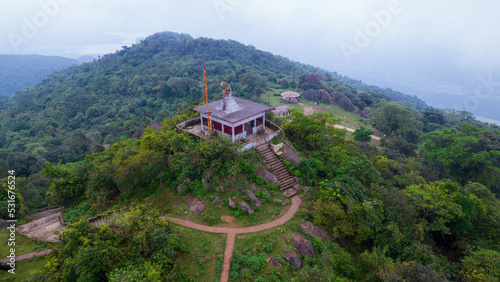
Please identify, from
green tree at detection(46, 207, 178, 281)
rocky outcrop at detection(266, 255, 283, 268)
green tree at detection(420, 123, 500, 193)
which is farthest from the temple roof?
green tree at detection(420, 123, 500, 193)

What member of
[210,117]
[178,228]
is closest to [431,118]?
[210,117]

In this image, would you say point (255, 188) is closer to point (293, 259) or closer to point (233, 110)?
point (293, 259)

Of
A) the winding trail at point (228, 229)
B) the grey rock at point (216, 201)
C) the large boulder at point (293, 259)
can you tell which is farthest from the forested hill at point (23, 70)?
the large boulder at point (293, 259)

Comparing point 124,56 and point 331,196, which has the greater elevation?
point 124,56

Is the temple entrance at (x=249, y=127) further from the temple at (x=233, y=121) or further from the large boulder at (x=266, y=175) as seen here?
the large boulder at (x=266, y=175)

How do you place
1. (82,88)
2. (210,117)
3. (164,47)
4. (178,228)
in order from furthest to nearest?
1. (164,47)
2. (82,88)
3. (210,117)
4. (178,228)

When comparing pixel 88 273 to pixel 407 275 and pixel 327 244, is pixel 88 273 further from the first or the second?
pixel 407 275
